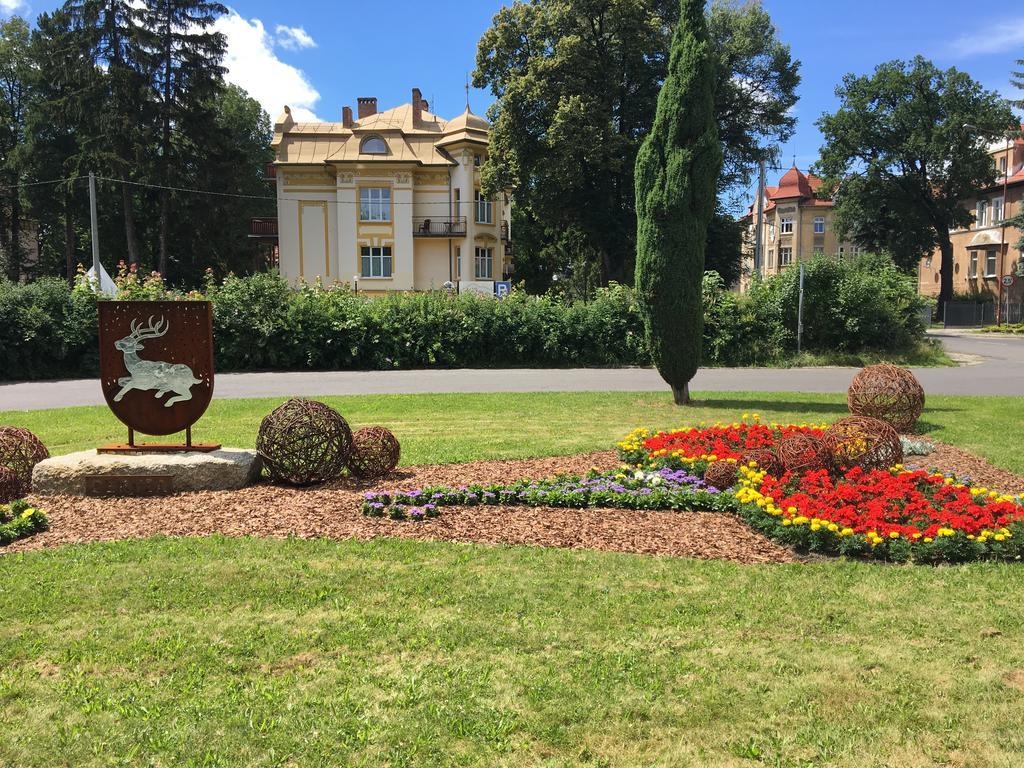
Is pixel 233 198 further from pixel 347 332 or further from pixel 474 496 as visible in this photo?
pixel 474 496

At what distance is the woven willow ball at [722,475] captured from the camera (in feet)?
24.6

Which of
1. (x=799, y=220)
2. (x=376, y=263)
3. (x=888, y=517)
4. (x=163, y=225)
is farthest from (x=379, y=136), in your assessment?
(x=799, y=220)

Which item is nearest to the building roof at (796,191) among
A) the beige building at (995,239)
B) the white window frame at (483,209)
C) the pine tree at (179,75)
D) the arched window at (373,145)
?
the beige building at (995,239)

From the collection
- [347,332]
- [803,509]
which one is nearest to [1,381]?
[347,332]

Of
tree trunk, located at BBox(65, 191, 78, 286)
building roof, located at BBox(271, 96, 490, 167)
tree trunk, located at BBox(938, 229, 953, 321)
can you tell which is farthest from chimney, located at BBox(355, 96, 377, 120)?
tree trunk, located at BBox(938, 229, 953, 321)

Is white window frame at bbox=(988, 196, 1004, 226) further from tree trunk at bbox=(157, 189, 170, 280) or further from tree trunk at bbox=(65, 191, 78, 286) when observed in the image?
tree trunk at bbox=(65, 191, 78, 286)

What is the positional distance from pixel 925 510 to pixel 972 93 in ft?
179

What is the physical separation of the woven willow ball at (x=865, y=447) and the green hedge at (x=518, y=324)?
16639 millimetres

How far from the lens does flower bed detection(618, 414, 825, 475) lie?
27.1 feet

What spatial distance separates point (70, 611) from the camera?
4605mm

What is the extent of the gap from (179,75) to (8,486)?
1575 inches

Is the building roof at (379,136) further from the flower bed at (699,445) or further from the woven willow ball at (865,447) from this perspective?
the woven willow ball at (865,447)

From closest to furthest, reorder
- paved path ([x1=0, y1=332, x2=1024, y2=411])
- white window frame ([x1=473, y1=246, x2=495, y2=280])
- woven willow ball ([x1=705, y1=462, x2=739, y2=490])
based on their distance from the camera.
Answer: woven willow ball ([x1=705, y1=462, x2=739, y2=490]) → paved path ([x1=0, y1=332, x2=1024, y2=411]) → white window frame ([x1=473, y1=246, x2=495, y2=280])

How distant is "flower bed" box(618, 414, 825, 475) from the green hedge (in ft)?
50.2
